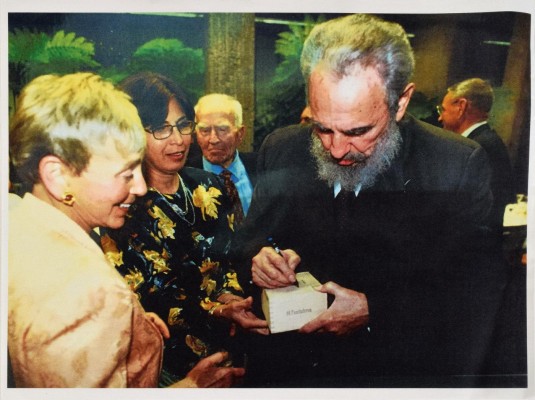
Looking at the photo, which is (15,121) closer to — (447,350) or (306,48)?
(306,48)

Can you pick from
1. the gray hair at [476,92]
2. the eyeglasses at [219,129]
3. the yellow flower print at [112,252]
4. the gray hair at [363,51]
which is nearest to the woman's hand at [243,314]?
the yellow flower print at [112,252]

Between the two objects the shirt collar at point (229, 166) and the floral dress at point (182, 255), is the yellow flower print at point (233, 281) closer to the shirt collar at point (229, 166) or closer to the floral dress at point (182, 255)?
the floral dress at point (182, 255)

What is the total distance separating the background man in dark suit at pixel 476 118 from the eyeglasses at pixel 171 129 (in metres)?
0.59

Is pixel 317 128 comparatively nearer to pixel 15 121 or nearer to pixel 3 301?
pixel 15 121

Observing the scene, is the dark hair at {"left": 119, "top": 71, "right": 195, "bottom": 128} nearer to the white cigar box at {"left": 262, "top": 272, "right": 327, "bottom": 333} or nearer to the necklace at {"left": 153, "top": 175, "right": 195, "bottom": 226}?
the necklace at {"left": 153, "top": 175, "right": 195, "bottom": 226}

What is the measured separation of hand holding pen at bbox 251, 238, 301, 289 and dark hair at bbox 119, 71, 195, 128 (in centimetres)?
36

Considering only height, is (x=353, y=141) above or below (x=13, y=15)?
below

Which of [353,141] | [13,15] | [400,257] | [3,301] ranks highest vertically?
[13,15]

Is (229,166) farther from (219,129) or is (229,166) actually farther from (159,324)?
(159,324)

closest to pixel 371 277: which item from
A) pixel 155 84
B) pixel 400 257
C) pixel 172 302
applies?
pixel 400 257

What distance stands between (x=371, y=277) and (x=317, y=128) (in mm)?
377

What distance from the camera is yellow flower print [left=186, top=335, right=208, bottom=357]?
1.46 meters

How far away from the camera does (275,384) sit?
1478 mm

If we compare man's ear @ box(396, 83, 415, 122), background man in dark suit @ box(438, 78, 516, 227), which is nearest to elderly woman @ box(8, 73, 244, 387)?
man's ear @ box(396, 83, 415, 122)
